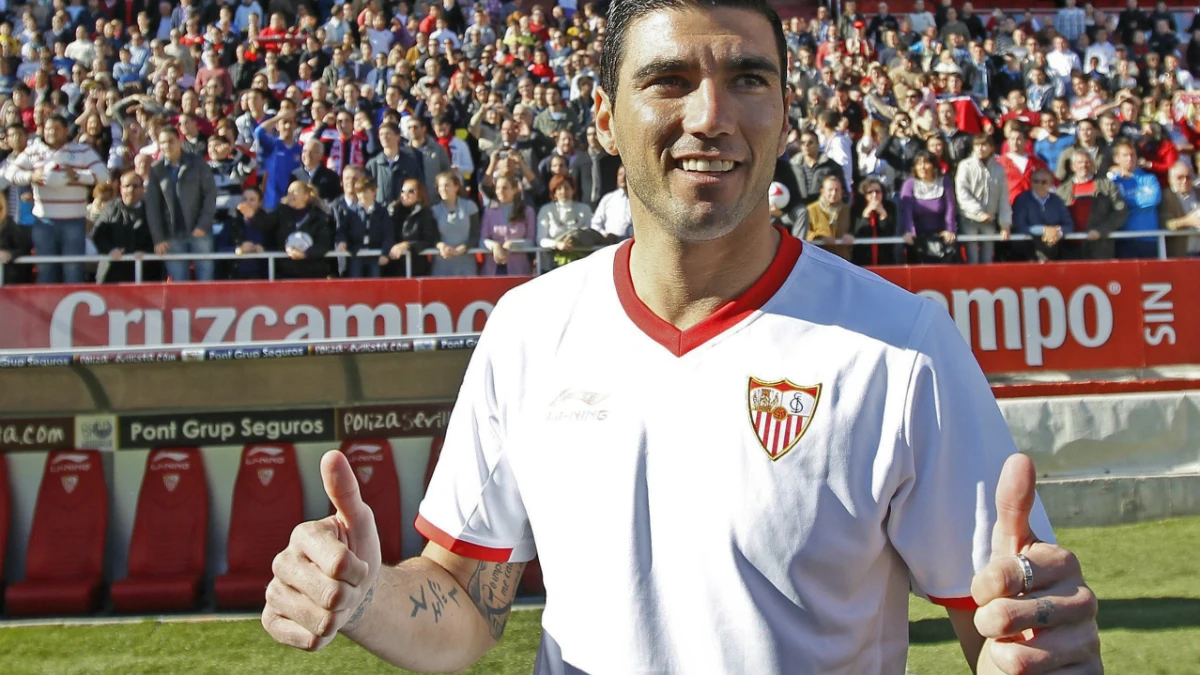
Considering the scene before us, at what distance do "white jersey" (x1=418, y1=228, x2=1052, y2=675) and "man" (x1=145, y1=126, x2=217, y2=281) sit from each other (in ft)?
27.7

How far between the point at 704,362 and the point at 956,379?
1.39ft

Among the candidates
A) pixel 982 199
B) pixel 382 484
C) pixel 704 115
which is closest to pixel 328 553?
pixel 704 115

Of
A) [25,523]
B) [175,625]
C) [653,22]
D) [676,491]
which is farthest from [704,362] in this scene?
[25,523]

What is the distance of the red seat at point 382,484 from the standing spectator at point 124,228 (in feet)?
10.7

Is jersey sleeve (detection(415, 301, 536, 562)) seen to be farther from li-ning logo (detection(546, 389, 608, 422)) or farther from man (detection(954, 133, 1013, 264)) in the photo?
man (detection(954, 133, 1013, 264))

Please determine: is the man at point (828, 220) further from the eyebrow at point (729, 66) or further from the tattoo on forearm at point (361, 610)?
the tattoo on forearm at point (361, 610)

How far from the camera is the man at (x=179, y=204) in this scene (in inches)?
387

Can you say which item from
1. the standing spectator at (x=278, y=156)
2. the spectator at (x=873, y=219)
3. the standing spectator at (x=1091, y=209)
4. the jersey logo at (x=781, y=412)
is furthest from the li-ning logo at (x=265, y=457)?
the standing spectator at (x=1091, y=209)

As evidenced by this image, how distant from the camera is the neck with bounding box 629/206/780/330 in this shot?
2133 millimetres

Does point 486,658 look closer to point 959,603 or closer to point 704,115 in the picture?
point 959,603

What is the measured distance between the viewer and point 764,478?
194cm

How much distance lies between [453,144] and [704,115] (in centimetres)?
1019

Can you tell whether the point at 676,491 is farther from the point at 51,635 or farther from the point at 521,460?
the point at 51,635

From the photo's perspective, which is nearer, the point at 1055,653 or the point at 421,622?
the point at 1055,653
